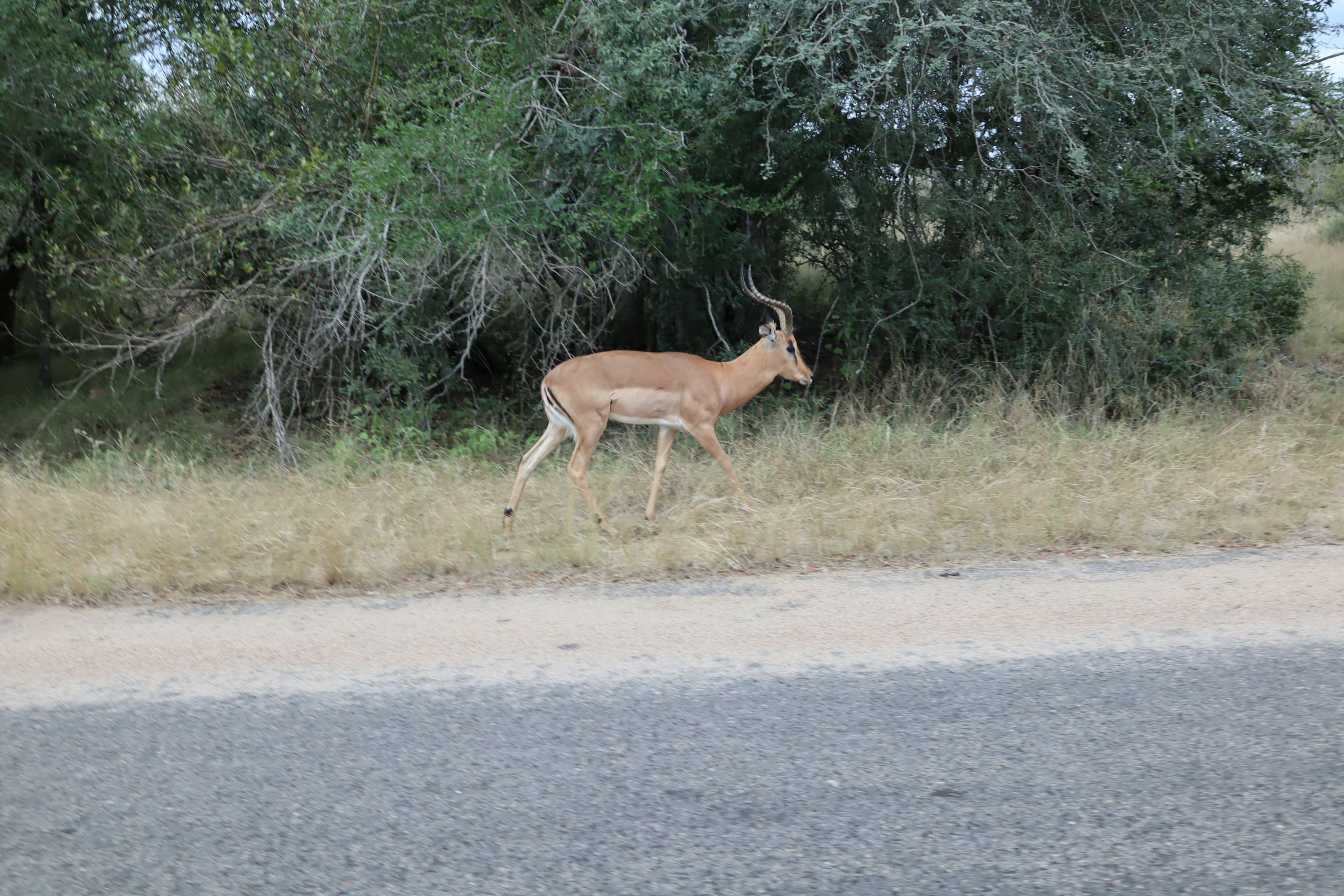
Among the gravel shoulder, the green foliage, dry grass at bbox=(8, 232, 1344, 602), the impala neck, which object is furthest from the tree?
the green foliage

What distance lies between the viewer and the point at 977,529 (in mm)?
7215

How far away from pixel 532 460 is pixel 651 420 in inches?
41.4

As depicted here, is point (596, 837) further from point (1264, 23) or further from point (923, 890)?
point (1264, 23)

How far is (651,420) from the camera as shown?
8.77 m

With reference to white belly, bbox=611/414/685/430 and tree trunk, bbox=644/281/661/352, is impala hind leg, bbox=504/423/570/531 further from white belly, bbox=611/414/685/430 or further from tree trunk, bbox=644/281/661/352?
tree trunk, bbox=644/281/661/352

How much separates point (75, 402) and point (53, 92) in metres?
6.18

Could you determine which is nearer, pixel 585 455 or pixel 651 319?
pixel 585 455

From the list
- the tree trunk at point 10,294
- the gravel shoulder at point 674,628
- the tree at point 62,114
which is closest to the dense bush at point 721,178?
the tree at point 62,114

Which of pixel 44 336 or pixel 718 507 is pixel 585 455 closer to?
pixel 718 507

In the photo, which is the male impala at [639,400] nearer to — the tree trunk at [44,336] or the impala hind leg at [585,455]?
the impala hind leg at [585,455]

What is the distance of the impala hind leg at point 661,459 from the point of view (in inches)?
334

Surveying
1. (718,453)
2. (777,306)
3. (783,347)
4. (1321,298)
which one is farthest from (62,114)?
(1321,298)

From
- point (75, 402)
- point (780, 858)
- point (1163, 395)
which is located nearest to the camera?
point (780, 858)

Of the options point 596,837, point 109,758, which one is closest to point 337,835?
point 596,837
